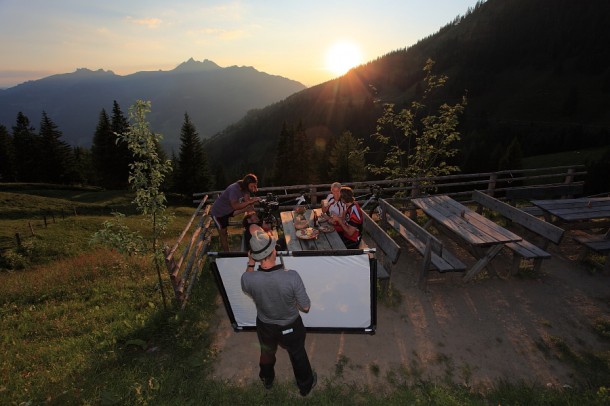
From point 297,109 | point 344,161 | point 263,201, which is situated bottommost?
point 344,161

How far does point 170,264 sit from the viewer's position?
6.45 meters

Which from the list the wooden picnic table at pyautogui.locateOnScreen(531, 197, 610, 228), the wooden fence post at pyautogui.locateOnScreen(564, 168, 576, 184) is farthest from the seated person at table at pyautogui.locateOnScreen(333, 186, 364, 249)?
the wooden fence post at pyautogui.locateOnScreen(564, 168, 576, 184)

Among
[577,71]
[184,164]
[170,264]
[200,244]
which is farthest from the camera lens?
[577,71]

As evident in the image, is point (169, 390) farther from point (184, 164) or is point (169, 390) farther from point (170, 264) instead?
point (184, 164)

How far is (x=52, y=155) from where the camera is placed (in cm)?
4625

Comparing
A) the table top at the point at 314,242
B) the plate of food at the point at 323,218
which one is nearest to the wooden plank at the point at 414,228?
the table top at the point at 314,242

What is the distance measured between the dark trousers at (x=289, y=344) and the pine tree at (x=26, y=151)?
55.7m

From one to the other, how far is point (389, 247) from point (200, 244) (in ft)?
15.8

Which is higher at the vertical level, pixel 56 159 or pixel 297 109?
pixel 297 109

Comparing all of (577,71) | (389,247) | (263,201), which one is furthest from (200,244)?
(577,71)

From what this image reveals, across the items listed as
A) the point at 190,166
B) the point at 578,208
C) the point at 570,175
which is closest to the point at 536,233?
the point at 578,208

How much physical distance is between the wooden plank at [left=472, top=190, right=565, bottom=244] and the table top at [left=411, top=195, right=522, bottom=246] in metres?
0.79

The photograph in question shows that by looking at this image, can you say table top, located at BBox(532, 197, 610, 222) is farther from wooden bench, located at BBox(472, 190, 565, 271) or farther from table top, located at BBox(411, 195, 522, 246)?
table top, located at BBox(411, 195, 522, 246)

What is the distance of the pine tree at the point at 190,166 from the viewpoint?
140 ft
